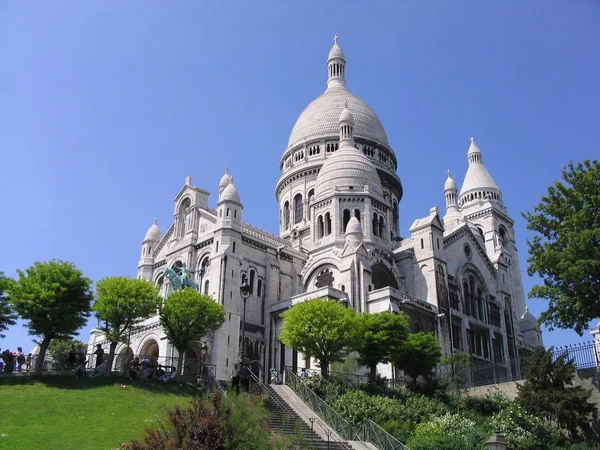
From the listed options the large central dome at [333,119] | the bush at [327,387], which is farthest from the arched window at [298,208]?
the bush at [327,387]

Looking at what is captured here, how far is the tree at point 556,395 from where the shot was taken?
101 ft

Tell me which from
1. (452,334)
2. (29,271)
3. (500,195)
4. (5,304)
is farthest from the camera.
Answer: (500,195)

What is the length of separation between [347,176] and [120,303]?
29.3 meters

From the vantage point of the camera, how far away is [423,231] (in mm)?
57750

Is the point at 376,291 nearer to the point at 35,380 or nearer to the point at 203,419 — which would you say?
the point at 35,380

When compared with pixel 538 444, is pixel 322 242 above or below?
above

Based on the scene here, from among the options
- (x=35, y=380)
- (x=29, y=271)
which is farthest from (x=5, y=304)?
(x=35, y=380)

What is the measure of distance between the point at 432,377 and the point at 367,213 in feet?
67.2

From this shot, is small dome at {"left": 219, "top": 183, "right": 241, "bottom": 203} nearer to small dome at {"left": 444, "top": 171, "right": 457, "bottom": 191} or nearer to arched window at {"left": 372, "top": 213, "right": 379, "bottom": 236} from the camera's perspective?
→ arched window at {"left": 372, "top": 213, "right": 379, "bottom": 236}

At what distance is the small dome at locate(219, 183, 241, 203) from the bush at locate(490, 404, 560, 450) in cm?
3062

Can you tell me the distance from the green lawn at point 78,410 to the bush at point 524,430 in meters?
15.0

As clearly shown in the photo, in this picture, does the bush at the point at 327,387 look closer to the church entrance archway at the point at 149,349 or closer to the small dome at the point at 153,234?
the church entrance archway at the point at 149,349

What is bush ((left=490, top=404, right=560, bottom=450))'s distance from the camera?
93.8 feet

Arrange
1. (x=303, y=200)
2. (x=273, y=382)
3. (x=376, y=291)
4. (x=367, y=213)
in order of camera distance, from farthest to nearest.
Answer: (x=303, y=200)
(x=367, y=213)
(x=376, y=291)
(x=273, y=382)
